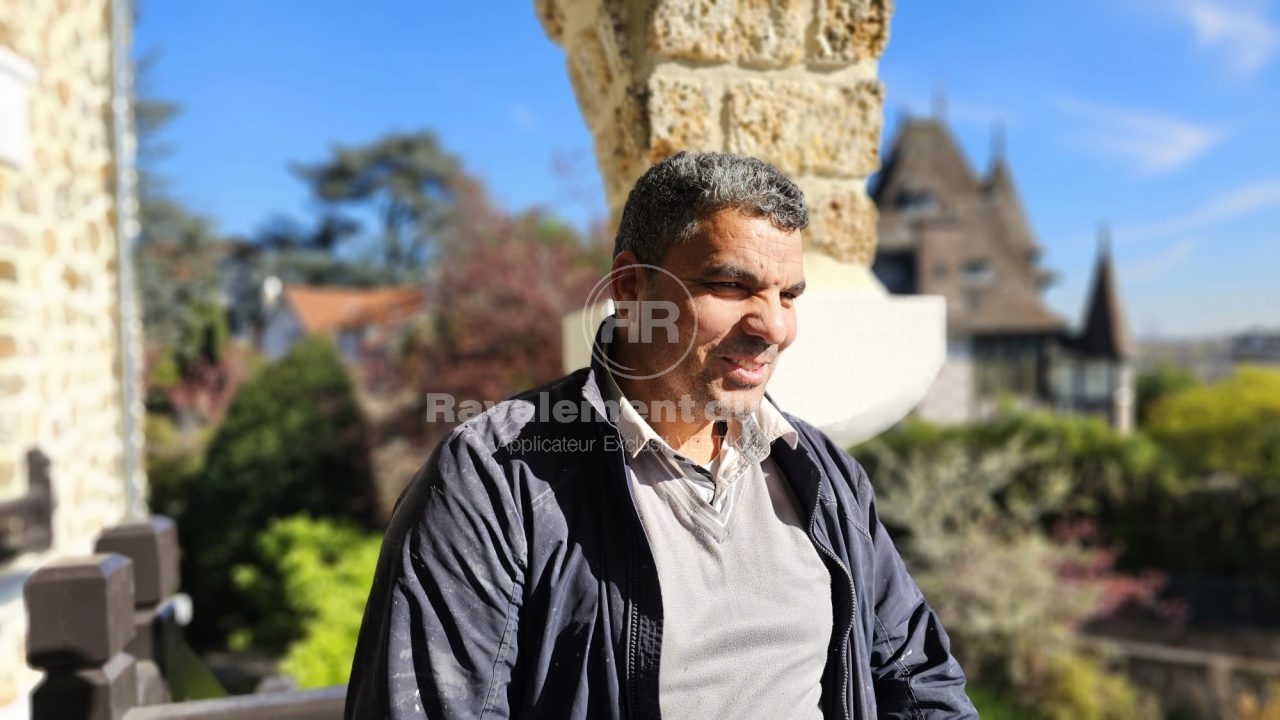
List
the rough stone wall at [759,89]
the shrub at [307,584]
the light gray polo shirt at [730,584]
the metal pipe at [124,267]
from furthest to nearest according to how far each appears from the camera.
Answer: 1. the shrub at [307,584]
2. the metal pipe at [124,267]
3. the rough stone wall at [759,89]
4. the light gray polo shirt at [730,584]

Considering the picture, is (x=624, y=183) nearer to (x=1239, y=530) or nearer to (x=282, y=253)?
(x=1239, y=530)

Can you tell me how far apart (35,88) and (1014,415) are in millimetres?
12675

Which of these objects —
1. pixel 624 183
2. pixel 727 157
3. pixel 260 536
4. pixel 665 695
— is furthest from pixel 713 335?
pixel 260 536

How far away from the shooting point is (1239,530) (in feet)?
34.6

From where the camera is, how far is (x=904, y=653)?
1.21 meters

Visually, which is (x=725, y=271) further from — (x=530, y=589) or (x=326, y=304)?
(x=326, y=304)

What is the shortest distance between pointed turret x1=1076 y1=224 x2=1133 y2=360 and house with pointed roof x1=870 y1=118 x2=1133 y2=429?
0.03 meters

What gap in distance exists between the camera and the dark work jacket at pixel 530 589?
35.5 inches

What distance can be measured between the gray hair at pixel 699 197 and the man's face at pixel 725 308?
1cm

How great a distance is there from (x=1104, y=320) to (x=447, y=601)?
2415 centimetres

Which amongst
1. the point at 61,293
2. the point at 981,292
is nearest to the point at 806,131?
the point at 61,293

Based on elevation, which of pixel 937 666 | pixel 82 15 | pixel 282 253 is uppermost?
pixel 282 253

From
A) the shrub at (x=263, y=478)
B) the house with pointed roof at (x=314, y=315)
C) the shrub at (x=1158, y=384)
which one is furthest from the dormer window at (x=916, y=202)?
the shrub at (x=263, y=478)

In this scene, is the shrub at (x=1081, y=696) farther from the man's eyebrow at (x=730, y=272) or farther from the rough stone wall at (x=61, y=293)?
the man's eyebrow at (x=730, y=272)
